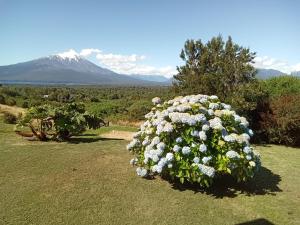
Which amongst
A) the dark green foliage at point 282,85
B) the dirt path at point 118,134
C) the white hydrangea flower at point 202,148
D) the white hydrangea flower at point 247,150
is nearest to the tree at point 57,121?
the dirt path at point 118,134

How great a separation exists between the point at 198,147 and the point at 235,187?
57.4 inches

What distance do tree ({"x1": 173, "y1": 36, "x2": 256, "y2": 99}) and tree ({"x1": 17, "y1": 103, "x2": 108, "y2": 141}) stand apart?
16.2 feet

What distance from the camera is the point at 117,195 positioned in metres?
7.26

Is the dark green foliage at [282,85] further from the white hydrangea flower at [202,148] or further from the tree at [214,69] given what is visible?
the white hydrangea flower at [202,148]

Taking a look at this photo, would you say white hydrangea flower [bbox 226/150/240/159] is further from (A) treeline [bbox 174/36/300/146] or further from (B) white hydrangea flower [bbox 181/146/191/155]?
(A) treeline [bbox 174/36/300/146]

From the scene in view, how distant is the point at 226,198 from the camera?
7.43 m

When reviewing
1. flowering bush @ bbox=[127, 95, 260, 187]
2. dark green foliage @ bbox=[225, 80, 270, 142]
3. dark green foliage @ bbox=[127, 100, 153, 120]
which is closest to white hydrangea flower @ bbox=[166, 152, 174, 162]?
flowering bush @ bbox=[127, 95, 260, 187]

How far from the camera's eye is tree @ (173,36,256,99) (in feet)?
47.8

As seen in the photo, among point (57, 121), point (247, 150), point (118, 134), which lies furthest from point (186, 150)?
point (118, 134)

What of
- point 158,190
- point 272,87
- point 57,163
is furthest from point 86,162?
point 272,87

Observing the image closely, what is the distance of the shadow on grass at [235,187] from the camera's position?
771 centimetres

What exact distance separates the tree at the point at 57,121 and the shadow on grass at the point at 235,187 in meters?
5.03

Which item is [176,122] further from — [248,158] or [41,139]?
[41,139]

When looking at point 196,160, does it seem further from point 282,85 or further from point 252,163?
point 282,85
